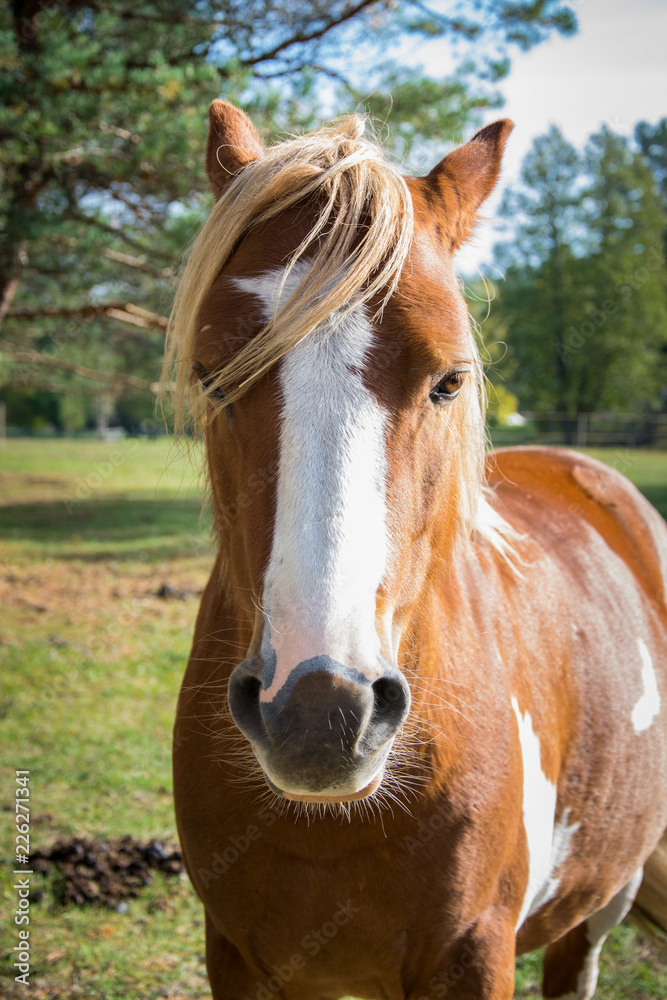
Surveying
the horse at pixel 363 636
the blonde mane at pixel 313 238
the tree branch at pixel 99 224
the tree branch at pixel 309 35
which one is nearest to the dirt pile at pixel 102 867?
the horse at pixel 363 636

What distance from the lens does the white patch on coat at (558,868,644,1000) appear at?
2703mm


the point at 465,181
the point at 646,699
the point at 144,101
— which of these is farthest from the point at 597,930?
the point at 144,101

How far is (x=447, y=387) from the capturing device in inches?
56.3

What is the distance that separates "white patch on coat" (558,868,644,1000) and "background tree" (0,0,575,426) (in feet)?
16.5

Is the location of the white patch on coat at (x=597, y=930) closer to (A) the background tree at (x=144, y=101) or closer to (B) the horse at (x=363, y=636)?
(B) the horse at (x=363, y=636)

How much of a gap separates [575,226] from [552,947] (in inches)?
1134

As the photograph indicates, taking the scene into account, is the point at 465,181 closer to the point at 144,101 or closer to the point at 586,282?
the point at 144,101

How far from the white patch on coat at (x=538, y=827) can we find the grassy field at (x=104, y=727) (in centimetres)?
119

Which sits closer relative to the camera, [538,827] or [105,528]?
[538,827]

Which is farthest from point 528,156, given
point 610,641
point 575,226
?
point 610,641

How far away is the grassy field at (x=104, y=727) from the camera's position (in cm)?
303

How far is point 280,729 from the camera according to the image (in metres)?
1.03

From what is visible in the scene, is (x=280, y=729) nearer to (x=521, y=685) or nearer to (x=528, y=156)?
(x=521, y=685)

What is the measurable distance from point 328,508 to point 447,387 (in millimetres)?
472
